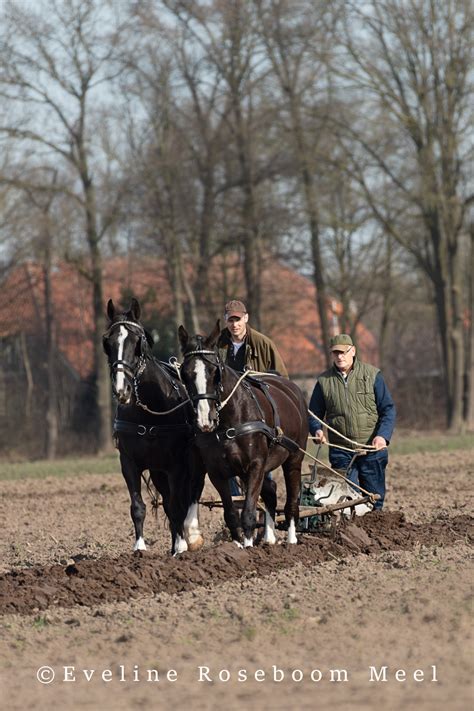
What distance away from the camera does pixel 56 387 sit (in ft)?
120

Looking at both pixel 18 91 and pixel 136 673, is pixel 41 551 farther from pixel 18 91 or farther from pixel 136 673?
pixel 18 91

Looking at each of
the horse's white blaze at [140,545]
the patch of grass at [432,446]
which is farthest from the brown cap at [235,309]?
the patch of grass at [432,446]

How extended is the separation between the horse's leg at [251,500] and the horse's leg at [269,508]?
817 mm

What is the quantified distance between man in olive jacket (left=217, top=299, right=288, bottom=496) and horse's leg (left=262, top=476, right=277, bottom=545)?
1.31 ft

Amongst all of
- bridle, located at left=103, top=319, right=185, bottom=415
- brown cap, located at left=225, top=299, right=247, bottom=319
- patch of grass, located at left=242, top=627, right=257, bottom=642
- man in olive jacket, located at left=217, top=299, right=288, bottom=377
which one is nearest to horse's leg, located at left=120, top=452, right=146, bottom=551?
bridle, located at left=103, top=319, right=185, bottom=415

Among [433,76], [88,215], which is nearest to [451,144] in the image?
[433,76]

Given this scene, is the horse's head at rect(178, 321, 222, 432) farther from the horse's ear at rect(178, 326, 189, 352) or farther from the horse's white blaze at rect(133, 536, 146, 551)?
the horse's white blaze at rect(133, 536, 146, 551)

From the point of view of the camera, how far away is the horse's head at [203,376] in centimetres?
949

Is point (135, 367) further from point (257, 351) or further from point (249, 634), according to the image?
point (249, 634)

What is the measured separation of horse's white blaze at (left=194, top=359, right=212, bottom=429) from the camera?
31.0 ft

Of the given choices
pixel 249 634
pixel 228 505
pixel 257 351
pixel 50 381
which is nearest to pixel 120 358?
pixel 228 505

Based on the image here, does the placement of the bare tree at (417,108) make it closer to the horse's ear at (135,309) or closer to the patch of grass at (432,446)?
the patch of grass at (432,446)

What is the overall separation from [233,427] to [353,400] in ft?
6.34

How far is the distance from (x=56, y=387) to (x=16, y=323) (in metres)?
2.44
